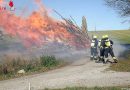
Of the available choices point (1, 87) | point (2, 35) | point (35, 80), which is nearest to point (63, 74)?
point (35, 80)

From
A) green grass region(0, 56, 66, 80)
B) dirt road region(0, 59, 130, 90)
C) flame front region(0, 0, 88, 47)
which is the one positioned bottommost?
dirt road region(0, 59, 130, 90)

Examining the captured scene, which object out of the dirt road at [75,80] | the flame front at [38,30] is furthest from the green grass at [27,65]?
the flame front at [38,30]

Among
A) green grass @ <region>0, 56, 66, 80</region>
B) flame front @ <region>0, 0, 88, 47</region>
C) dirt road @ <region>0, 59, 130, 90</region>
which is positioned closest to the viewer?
dirt road @ <region>0, 59, 130, 90</region>

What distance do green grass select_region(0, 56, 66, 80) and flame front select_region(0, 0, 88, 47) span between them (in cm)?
828

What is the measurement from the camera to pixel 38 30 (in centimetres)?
3347

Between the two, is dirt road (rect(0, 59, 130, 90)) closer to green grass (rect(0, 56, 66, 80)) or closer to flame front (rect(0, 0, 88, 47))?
green grass (rect(0, 56, 66, 80))

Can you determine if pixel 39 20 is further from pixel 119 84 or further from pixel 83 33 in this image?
pixel 119 84

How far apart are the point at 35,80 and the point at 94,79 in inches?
125

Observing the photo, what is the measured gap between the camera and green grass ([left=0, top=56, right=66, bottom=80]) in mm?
22045

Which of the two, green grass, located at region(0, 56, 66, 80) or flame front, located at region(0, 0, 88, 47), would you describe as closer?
green grass, located at region(0, 56, 66, 80)

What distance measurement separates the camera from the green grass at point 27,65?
72.3 ft

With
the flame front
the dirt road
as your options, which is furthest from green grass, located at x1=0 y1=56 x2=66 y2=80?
the flame front

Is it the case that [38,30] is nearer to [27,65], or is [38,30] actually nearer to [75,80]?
[27,65]

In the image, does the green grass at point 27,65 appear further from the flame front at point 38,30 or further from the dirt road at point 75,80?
the flame front at point 38,30
